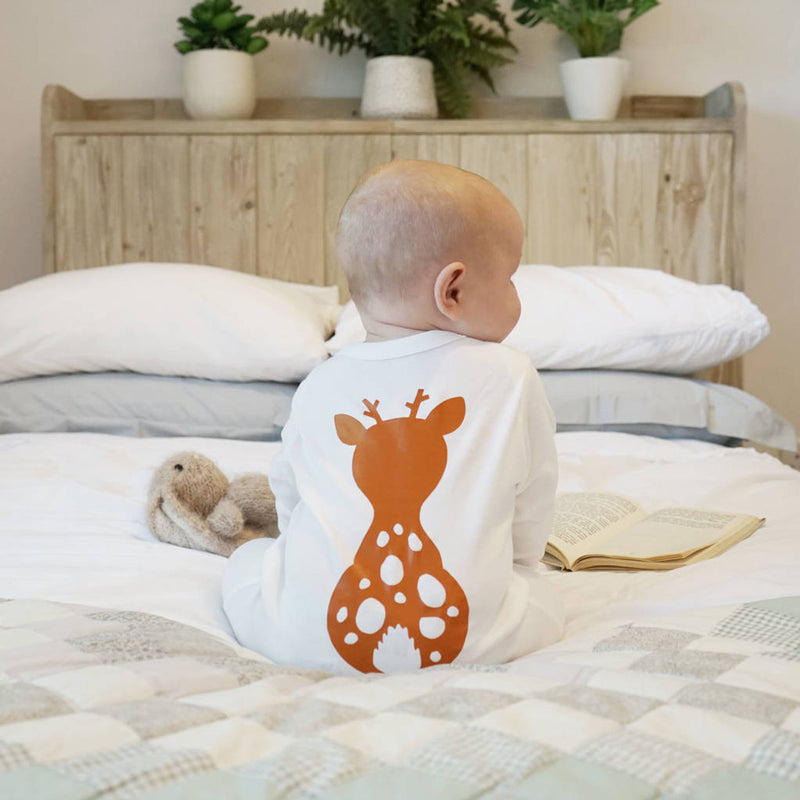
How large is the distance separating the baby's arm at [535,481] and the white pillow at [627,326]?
3.36ft

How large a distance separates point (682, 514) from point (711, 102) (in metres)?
1.66

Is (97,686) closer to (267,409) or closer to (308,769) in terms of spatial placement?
(308,769)

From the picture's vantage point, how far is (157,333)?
2.04 m

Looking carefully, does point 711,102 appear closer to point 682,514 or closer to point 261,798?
point 682,514

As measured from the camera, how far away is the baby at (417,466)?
0.87m

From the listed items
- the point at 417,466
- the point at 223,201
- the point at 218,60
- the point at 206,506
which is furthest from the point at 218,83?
the point at 417,466

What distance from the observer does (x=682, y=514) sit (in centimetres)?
136

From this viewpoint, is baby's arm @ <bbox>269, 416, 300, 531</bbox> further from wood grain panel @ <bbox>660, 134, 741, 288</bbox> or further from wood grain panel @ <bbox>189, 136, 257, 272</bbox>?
wood grain panel @ <bbox>660, 134, 741, 288</bbox>

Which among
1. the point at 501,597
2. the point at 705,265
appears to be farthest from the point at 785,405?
the point at 501,597

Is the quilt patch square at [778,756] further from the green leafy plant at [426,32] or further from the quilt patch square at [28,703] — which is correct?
the green leafy plant at [426,32]

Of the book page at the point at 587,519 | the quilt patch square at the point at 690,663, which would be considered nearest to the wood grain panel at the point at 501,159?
the book page at the point at 587,519

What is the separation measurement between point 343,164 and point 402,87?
0.77 feet

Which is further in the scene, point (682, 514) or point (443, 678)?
point (682, 514)

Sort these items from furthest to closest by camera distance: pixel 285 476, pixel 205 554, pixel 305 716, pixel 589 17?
pixel 589 17, pixel 205 554, pixel 285 476, pixel 305 716
